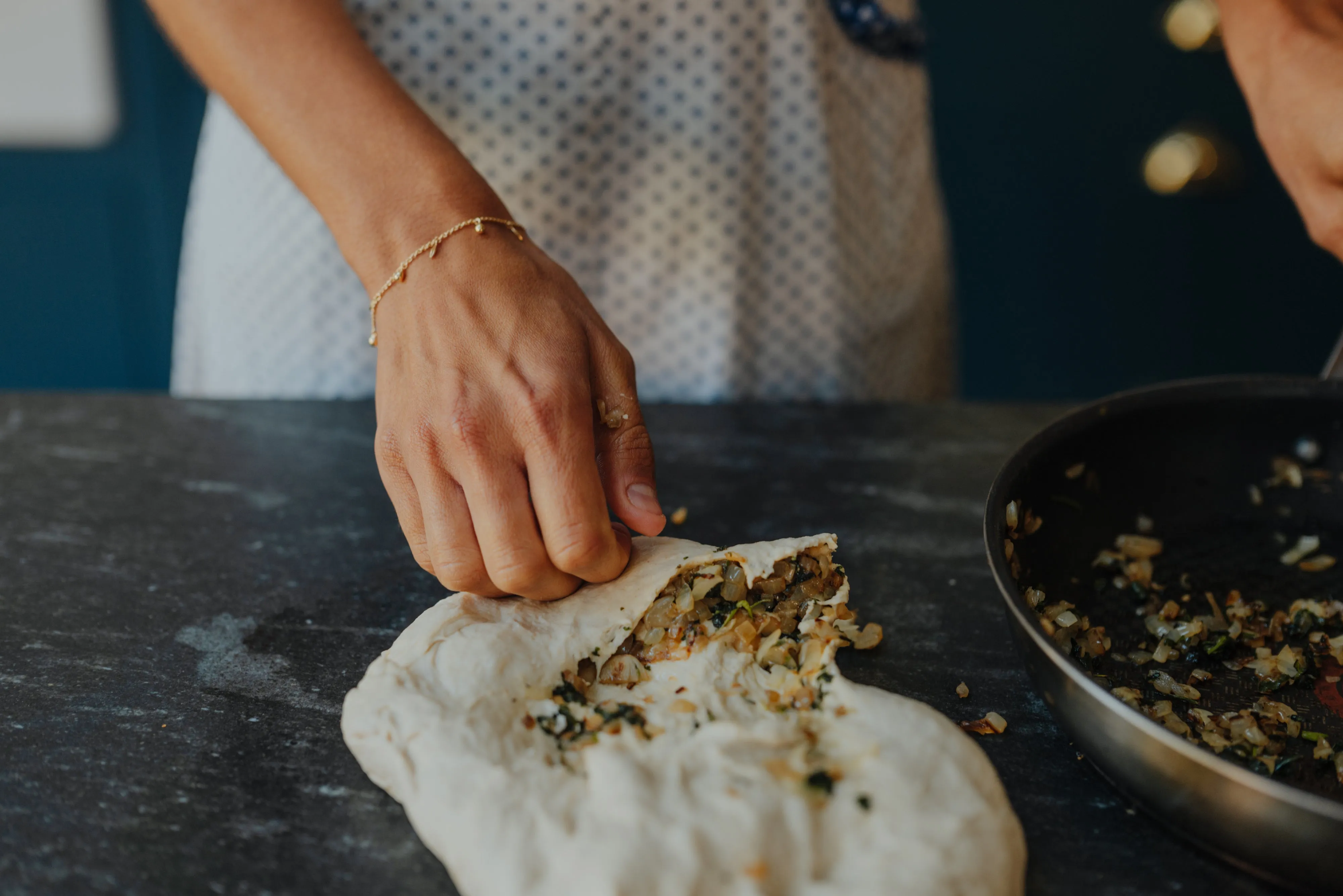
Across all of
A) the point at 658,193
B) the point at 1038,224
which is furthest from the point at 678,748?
the point at 1038,224

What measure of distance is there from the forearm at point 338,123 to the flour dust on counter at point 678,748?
0.39 metres

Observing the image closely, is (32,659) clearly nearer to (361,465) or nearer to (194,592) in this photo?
(194,592)

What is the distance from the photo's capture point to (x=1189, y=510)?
1.22 m

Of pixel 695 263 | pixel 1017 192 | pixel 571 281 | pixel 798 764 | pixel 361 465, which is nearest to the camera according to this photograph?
pixel 798 764

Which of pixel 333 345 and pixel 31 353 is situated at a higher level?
pixel 333 345

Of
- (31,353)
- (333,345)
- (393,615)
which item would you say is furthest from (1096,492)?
(31,353)

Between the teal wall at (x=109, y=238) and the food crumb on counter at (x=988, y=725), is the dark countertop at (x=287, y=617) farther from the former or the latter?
the teal wall at (x=109, y=238)

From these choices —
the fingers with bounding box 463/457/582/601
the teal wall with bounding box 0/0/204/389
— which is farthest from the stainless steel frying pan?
the teal wall with bounding box 0/0/204/389

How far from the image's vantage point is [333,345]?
5.34 ft

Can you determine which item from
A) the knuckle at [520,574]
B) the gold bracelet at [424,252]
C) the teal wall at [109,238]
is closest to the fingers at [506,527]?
the knuckle at [520,574]

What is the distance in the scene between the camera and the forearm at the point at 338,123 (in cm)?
100

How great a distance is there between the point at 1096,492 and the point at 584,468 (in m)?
0.66

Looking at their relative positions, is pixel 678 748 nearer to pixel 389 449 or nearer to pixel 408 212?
pixel 389 449

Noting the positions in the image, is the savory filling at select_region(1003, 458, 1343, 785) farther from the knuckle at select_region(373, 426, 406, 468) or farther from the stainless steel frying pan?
the knuckle at select_region(373, 426, 406, 468)
